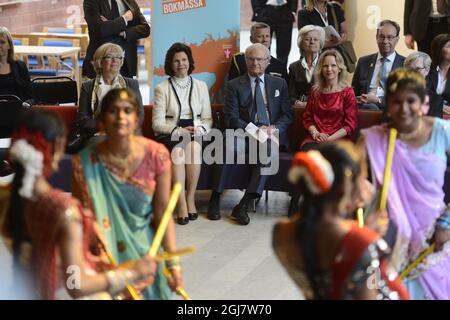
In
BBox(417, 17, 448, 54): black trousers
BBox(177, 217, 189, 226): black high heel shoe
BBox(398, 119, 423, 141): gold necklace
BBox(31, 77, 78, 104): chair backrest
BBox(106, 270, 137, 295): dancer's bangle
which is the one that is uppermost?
BBox(417, 17, 448, 54): black trousers

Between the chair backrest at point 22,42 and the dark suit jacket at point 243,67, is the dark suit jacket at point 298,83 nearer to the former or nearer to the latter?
the dark suit jacket at point 243,67

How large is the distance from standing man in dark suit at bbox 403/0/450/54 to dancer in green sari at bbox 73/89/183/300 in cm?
500

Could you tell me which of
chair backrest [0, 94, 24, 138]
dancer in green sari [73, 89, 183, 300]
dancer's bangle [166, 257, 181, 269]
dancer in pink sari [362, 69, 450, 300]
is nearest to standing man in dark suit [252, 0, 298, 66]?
chair backrest [0, 94, 24, 138]

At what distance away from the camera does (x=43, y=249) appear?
3.12m

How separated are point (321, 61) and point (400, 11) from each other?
3749 mm

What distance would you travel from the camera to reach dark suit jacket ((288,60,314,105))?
7.56 meters

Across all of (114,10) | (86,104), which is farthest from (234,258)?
(114,10)

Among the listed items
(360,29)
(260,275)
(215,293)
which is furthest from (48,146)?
(360,29)

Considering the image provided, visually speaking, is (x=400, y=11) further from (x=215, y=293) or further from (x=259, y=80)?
(x=215, y=293)

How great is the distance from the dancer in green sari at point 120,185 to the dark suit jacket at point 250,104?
3097 mm

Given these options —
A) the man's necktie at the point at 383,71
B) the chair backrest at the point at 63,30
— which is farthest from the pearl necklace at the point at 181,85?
the chair backrest at the point at 63,30

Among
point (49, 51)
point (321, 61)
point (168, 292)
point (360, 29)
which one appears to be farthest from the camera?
point (49, 51)

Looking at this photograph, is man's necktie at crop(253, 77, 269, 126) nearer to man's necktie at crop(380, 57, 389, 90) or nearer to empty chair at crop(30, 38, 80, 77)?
man's necktie at crop(380, 57, 389, 90)

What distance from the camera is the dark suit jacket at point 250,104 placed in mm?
6984
